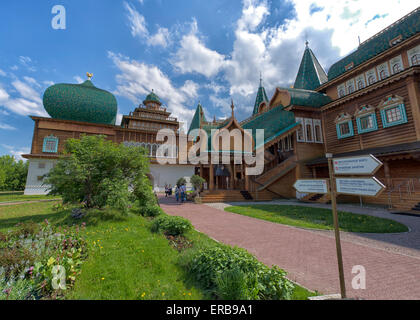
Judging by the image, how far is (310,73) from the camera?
26172mm

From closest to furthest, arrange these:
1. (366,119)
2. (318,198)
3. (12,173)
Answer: (366,119)
(318,198)
(12,173)

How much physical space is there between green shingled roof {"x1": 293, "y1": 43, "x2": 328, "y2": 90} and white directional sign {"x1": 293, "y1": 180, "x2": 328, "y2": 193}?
2606cm

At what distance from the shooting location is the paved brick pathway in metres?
3.30

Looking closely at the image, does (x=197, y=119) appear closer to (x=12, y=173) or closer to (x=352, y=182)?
(x=352, y=182)

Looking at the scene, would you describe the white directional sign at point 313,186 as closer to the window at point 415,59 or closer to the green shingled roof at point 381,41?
the window at point 415,59

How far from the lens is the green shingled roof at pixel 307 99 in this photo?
67.8 feet

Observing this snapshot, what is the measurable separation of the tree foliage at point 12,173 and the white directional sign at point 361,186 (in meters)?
66.5

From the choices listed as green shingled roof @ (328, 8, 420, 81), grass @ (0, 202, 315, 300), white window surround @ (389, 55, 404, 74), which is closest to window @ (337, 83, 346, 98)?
green shingled roof @ (328, 8, 420, 81)

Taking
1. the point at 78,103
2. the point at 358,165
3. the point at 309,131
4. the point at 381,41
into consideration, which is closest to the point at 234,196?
the point at 309,131

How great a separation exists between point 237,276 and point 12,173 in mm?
69071

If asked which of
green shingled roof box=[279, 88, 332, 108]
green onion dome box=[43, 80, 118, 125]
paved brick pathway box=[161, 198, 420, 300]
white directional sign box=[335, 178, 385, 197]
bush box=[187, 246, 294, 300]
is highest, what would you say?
green onion dome box=[43, 80, 118, 125]

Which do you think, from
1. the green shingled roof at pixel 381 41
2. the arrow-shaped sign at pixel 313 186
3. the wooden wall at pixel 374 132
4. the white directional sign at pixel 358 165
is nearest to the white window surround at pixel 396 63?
the green shingled roof at pixel 381 41

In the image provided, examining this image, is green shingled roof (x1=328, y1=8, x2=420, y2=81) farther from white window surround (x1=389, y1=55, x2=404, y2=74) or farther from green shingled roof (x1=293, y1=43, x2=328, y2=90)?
green shingled roof (x1=293, y1=43, x2=328, y2=90)
